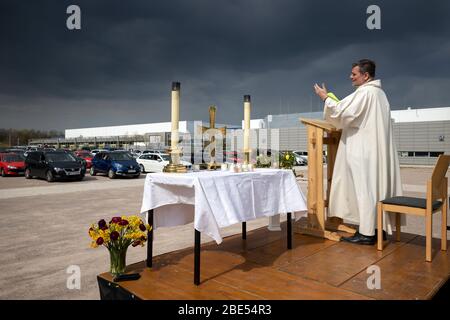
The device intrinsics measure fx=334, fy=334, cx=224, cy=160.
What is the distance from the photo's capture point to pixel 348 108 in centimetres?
385

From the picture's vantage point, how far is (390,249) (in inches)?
150

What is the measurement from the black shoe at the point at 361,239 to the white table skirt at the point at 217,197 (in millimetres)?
786

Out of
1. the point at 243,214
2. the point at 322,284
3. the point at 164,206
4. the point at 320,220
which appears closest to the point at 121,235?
the point at 164,206

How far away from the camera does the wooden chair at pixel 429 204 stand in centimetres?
335

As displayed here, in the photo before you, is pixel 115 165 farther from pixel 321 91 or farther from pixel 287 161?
pixel 321 91

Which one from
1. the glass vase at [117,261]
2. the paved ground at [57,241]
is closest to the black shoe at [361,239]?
the paved ground at [57,241]

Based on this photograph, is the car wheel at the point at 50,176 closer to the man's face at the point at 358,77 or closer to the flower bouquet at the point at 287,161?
the flower bouquet at the point at 287,161

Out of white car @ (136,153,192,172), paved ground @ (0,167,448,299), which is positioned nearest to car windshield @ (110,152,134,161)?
white car @ (136,153,192,172)

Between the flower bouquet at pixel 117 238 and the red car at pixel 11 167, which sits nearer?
the flower bouquet at pixel 117 238

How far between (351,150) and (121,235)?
2771mm

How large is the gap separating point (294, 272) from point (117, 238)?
164 cm

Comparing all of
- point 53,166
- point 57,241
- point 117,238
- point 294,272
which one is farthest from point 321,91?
point 53,166

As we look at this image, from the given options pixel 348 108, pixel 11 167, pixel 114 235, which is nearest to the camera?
pixel 114 235
